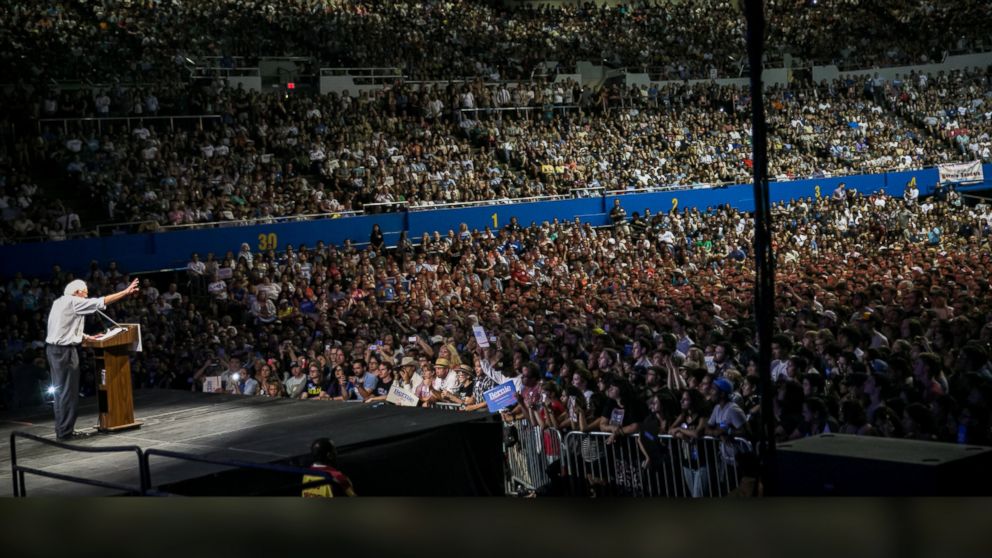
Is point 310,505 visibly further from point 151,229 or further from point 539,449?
point 151,229

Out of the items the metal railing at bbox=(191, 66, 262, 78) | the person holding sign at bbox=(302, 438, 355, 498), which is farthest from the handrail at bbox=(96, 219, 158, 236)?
the person holding sign at bbox=(302, 438, 355, 498)

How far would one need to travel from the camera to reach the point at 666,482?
7156 mm

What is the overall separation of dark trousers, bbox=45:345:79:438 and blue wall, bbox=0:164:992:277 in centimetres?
808

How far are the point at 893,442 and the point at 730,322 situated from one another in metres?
7.67

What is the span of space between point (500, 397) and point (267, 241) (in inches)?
424

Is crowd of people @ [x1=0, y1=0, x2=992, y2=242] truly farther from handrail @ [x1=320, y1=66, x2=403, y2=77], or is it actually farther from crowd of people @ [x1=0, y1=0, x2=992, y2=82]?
handrail @ [x1=320, y1=66, x2=403, y2=77]

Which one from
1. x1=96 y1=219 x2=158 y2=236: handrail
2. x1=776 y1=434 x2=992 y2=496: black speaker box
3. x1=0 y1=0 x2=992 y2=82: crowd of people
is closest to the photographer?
x1=776 y1=434 x2=992 y2=496: black speaker box

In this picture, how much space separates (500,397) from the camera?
810 centimetres

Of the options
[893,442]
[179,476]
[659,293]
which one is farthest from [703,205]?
[893,442]

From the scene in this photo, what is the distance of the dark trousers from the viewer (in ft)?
24.8

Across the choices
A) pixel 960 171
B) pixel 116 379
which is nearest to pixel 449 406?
pixel 116 379

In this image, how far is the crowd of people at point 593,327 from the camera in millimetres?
7195

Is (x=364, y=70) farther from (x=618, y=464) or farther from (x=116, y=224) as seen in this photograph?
(x=618, y=464)

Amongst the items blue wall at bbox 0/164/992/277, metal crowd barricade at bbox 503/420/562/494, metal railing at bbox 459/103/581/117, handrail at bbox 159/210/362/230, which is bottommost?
metal crowd barricade at bbox 503/420/562/494
